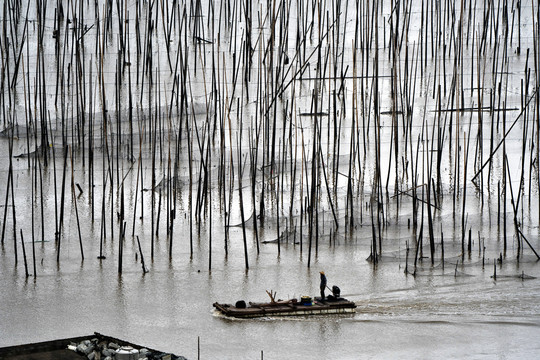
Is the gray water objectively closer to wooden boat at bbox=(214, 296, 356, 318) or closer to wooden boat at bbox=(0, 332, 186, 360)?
wooden boat at bbox=(214, 296, 356, 318)

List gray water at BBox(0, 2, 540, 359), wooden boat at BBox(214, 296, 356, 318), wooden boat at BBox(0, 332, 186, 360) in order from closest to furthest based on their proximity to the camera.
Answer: wooden boat at BBox(0, 332, 186, 360)
gray water at BBox(0, 2, 540, 359)
wooden boat at BBox(214, 296, 356, 318)

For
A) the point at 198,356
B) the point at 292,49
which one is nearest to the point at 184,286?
the point at 198,356

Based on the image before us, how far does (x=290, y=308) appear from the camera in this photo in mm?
5438

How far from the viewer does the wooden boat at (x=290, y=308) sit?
17.7 feet

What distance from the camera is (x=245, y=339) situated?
509 centimetres

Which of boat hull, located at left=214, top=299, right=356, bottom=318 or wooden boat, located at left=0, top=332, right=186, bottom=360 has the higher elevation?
boat hull, located at left=214, top=299, right=356, bottom=318

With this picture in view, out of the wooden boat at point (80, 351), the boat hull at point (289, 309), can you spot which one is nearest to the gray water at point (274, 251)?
the boat hull at point (289, 309)

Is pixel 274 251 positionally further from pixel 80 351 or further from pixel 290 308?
pixel 80 351

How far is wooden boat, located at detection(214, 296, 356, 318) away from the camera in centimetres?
539

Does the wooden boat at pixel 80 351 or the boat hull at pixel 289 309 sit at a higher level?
the boat hull at pixel 289 309

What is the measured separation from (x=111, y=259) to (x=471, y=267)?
2218mm

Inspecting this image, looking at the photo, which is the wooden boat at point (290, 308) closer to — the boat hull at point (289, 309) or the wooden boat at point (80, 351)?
the boat hull at point (289, 309)

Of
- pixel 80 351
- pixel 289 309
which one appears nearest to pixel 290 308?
pixel 289 309

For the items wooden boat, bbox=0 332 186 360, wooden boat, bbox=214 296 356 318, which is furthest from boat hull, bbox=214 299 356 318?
wooden boat, bbox=0 332 186 360
